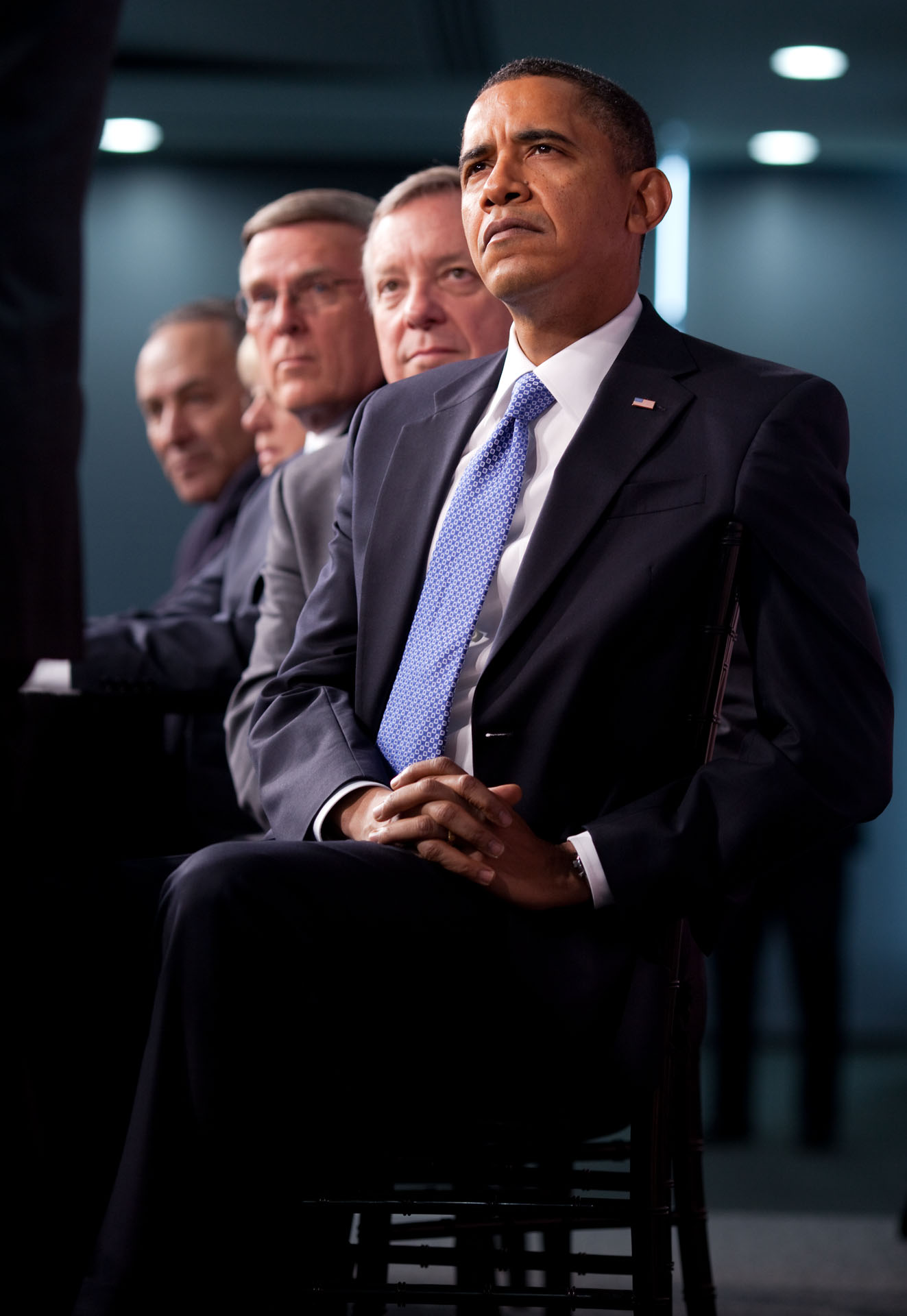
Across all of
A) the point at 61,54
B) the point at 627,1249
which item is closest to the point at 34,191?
the point at 61,54

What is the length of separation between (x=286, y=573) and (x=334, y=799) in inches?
26.8

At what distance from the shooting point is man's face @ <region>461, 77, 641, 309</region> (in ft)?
5.42

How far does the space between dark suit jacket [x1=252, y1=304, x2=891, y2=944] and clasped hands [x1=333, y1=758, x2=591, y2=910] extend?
0.06 m

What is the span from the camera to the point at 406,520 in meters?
1.68

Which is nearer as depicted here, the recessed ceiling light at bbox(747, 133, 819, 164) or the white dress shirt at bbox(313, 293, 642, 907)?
the white dress shirt at bbox(313, 293, 642, 907)

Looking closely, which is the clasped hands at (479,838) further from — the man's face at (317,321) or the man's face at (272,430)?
the man's face at (272,430)

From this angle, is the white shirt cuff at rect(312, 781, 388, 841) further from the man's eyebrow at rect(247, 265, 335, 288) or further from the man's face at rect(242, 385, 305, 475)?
the man's face at rect(242, 385, 305, 475)

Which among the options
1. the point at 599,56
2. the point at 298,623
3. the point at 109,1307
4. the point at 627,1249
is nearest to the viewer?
the point at 109,1307

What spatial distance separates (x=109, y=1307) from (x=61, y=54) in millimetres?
947

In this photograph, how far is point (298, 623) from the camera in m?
1.79

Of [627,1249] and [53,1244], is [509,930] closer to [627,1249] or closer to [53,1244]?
[53,1244]

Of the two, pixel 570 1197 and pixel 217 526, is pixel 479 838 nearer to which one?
pixel 570 1197

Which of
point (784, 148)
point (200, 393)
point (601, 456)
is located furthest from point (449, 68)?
point (601, 456)

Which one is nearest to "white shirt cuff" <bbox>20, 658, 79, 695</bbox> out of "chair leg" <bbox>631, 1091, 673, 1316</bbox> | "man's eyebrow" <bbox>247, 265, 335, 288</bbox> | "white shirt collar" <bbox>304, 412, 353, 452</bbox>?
"white shirt collar" <bbox>304, 412, 353, 452</bbox>
